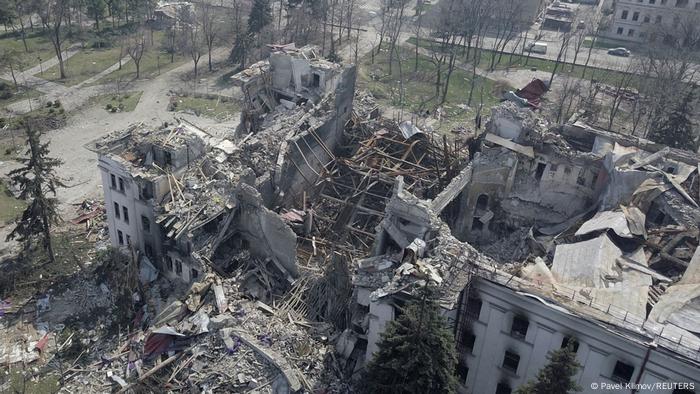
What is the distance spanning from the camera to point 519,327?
25750 millimetres

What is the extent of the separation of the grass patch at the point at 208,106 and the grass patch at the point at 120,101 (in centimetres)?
365

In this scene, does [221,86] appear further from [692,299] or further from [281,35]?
[692,299]

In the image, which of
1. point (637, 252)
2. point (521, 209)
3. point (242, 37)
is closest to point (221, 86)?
point (242, 37)

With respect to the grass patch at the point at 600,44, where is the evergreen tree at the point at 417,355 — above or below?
below

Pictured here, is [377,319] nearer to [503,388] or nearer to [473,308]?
[473,308]

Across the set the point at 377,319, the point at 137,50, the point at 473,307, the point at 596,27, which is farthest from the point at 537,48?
the point at 377,319

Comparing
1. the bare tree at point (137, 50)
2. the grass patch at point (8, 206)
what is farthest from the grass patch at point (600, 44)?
the grass patch at point (8, 206)

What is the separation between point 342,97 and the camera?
144 ft

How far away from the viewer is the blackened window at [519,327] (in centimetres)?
2547

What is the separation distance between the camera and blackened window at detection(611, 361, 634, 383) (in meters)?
23.7

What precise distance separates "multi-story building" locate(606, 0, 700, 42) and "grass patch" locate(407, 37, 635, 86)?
9.86 metres

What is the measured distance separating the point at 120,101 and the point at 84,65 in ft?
37.6

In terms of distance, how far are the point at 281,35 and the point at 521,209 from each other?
44.6 m

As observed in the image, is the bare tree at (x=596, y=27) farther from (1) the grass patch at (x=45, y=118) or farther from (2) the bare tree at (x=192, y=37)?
(1) the grass patch at (x=45, y=118)
